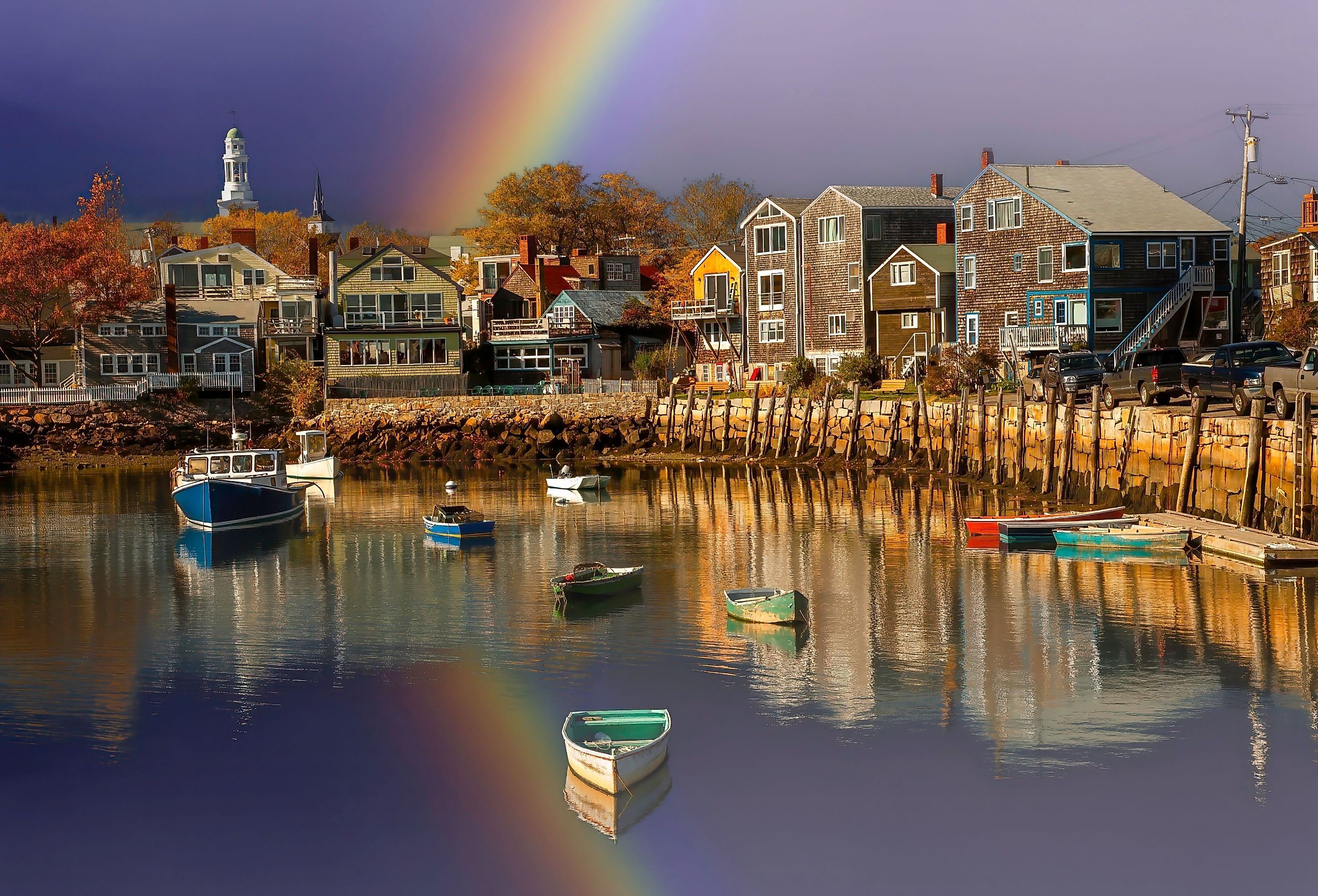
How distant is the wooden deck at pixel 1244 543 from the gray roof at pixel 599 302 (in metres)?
56.2

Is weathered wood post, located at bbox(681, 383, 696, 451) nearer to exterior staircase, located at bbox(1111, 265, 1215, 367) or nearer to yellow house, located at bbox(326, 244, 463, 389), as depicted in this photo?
yellow house, located at bbox(326, 244, 463, 389)

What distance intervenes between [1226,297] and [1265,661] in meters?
49.9

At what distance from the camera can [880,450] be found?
226 ft

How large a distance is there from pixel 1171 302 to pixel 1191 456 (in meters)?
31.9

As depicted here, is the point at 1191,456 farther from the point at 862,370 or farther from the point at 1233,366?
the point at 862,370

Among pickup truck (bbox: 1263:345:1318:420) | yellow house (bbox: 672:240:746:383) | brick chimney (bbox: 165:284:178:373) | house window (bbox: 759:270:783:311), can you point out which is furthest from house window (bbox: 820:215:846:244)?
pickup truck (bbox: 1263:345:1318:420)

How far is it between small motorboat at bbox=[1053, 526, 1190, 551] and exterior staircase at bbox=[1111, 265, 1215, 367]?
32103mm

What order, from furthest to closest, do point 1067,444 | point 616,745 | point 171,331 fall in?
point 171,331, point 1067,444, point 616,745

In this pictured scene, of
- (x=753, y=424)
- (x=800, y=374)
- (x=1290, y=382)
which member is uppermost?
(x=800, y=374)

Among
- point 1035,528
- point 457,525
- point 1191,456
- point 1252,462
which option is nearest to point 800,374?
point 457,525

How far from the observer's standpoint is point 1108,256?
7238cm

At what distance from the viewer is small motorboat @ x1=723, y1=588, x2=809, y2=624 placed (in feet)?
106

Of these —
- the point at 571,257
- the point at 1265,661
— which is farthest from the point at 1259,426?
the point at 571,257

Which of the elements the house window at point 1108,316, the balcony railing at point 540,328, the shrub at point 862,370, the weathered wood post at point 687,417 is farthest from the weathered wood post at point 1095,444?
the balcony railing at point 540,328
